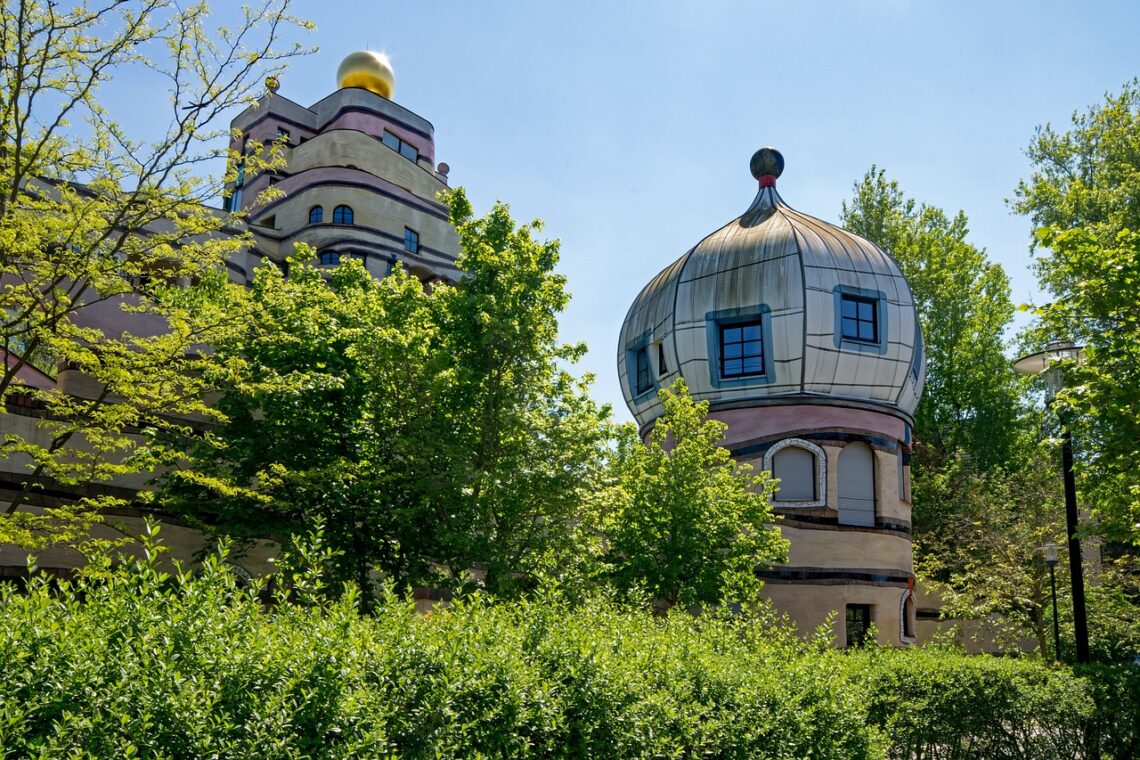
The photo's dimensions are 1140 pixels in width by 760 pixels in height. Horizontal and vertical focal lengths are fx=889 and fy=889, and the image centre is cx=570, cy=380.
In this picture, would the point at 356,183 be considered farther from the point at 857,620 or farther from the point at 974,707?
the point at 974,707

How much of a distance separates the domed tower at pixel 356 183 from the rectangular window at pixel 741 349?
1090 cm

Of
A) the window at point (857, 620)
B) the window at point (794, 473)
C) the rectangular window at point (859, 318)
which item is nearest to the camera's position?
the window at point (857, 620)

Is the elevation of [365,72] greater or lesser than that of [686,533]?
greater

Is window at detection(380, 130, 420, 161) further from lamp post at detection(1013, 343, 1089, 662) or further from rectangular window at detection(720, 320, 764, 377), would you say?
lamp post at detection(1013, 343, 1089, 662)

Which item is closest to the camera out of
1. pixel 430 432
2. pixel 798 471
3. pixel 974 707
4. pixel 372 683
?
pixel 372 683

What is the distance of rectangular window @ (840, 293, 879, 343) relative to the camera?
68.9 feet

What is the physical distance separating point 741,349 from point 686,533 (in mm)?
7957

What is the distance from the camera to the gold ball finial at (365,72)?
3625cm

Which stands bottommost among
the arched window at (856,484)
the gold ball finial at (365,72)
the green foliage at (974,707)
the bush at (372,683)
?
the green foliage at (974,707)

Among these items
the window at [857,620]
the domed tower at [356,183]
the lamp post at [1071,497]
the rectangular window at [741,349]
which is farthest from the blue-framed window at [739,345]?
the domed tower at [356,183]

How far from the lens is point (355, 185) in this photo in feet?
97.4

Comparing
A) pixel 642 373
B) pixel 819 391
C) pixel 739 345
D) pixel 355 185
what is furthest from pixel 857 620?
pixel 355 185

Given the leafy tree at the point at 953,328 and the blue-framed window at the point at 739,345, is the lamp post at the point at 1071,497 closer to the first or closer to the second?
the blue-framed window at the point at 739,345

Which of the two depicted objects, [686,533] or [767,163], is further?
[767,163]
